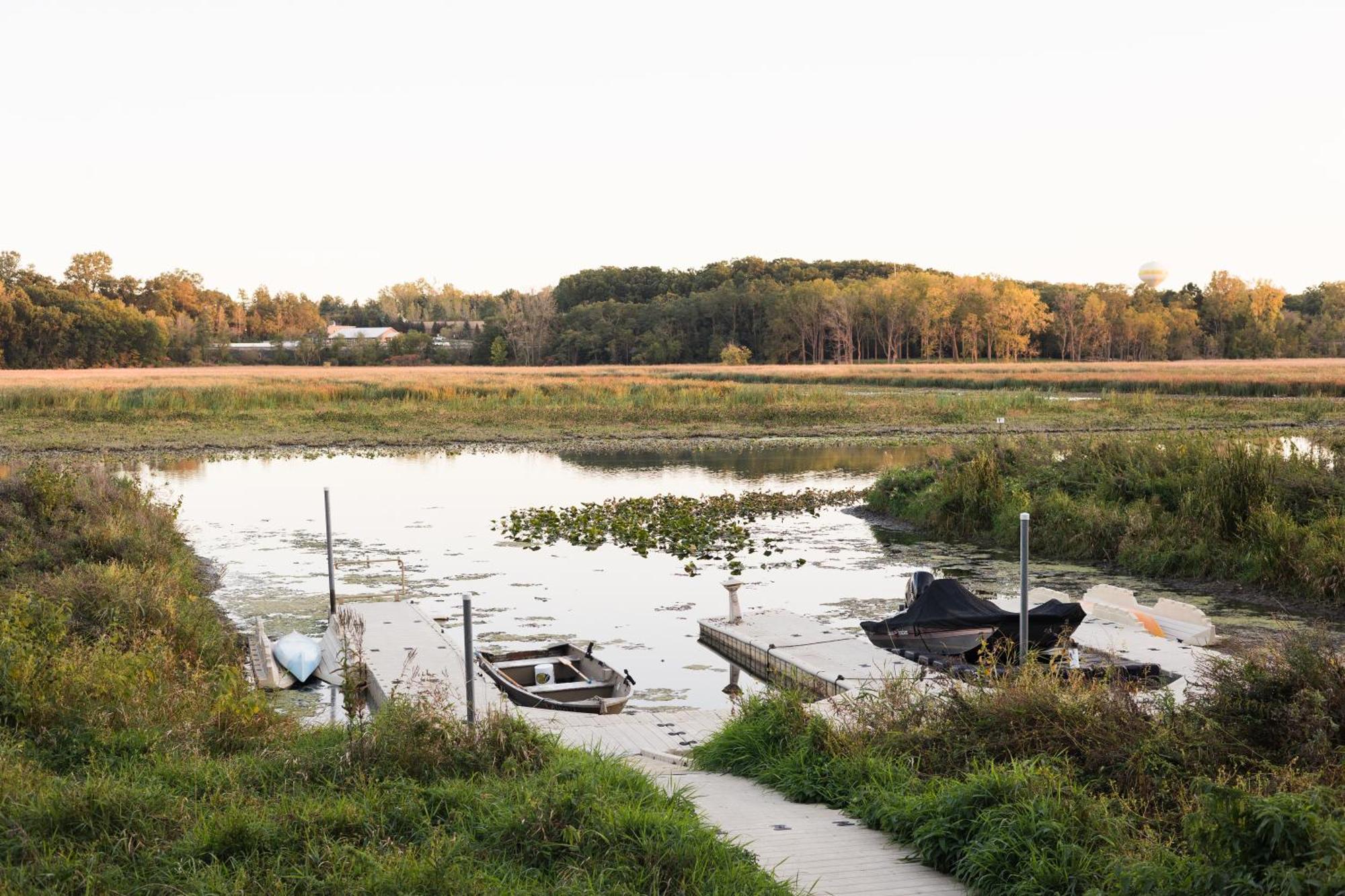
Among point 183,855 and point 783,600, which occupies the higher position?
point 183,855

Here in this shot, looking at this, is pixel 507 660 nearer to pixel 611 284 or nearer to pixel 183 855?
pixel 183 855

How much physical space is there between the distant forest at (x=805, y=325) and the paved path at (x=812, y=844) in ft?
338

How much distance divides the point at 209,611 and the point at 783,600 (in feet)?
25.2

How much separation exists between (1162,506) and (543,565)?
10290 mm

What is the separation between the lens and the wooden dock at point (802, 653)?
1166cm

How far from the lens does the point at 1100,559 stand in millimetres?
19922

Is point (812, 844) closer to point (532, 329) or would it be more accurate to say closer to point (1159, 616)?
point (1159, 616)

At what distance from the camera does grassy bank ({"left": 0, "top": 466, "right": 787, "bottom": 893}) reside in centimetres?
582

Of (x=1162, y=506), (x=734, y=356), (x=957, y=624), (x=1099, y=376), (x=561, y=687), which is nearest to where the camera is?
(x=561, y=687)

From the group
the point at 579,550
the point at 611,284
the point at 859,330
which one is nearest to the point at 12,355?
the point at 611,284

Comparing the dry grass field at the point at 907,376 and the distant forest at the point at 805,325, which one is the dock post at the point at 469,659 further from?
the distant forest at the point at 805,325

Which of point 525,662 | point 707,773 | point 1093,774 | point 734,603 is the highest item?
point 1093,774

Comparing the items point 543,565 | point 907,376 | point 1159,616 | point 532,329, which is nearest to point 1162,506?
point 1159,616

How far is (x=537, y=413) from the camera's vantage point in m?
51.7
